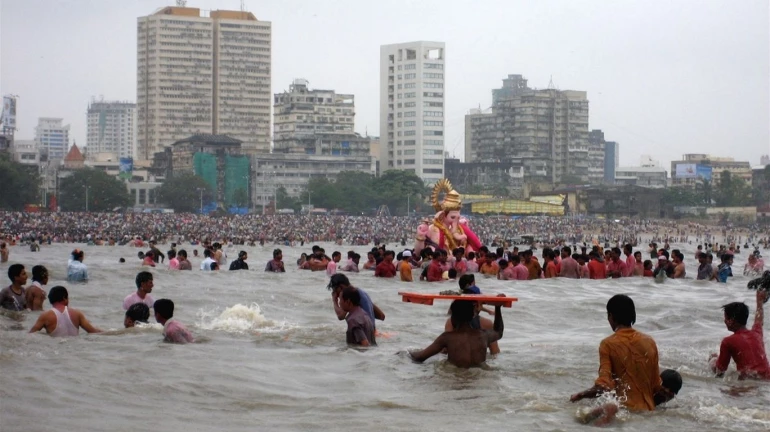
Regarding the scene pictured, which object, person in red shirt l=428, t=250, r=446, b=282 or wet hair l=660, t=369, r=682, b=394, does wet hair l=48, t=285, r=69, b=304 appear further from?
person in red shirt l=428, t=250, r=446, b=282

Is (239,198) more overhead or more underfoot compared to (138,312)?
more overhead

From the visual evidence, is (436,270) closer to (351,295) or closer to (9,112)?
(351,295)

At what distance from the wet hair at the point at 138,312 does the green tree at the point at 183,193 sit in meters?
102

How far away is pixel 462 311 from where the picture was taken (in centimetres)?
1016

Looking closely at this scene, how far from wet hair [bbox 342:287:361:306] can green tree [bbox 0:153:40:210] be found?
243 ft

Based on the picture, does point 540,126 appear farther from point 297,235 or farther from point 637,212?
point 297,235

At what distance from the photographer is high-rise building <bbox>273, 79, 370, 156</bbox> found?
448 feet

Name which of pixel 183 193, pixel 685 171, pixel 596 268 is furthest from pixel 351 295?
pixel 685 171

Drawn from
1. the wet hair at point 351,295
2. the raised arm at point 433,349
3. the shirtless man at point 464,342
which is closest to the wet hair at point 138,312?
the wet hair at point 351,295

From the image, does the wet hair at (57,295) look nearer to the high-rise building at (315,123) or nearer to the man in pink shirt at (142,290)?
the man in pink shirt at (142,290)

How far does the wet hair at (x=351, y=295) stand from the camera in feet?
36.9

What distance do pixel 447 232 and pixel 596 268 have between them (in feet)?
18.0

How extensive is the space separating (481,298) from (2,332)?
5473 mm

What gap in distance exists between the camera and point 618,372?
8.20 meters
